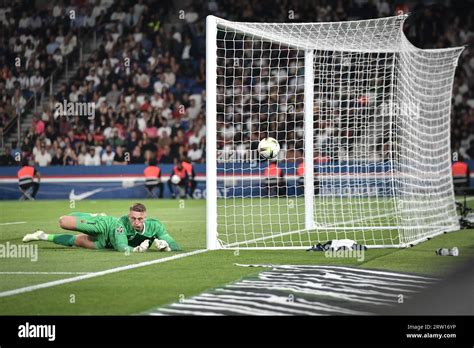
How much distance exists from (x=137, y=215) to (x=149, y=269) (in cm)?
140

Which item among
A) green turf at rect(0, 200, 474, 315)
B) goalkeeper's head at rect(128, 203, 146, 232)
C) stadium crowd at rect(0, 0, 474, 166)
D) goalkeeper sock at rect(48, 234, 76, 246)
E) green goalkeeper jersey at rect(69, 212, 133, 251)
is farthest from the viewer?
stadium crowd at rect(0, 0, 474, 166)

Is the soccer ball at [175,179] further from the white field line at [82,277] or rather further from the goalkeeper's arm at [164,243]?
the white field line at [82,277]

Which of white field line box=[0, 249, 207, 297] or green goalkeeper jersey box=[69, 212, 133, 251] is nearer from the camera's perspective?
white field line box=[0, 249, 207, 297]

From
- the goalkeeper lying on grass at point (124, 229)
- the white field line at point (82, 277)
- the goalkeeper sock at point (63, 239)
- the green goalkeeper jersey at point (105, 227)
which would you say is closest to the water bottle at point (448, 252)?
the white field line at point (82, 277)

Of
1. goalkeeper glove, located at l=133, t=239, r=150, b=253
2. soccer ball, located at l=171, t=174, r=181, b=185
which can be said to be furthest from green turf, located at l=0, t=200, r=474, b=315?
soccer ball, located at l=171, t=174, r=181, b=185

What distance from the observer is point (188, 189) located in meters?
30.2

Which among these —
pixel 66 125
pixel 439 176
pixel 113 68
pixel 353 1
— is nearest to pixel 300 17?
pixel 353 1

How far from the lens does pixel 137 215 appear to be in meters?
11.8

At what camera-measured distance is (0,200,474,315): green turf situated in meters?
8.07

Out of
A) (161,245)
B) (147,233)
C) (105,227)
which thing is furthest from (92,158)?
(161,245)

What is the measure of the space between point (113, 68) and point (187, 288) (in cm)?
2519

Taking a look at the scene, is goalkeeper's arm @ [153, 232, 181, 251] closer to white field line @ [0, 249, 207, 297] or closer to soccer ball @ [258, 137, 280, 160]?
white field line @ [0, 249, 207, 297]

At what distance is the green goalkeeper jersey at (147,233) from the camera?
12.2 metres

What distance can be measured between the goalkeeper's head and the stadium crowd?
1800 cm
